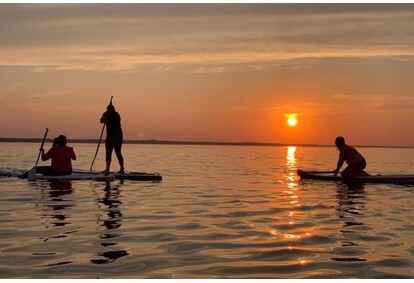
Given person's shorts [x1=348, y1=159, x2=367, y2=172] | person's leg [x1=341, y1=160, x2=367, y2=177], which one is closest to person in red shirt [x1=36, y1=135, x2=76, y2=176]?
person's leg [x1=341, y1=160, x2=367, y2=177]

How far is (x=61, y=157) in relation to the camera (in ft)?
57.3

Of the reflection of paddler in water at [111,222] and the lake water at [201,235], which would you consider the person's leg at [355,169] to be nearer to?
the lake water at [201,235]

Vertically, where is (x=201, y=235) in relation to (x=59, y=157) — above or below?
below

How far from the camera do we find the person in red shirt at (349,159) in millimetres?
18391

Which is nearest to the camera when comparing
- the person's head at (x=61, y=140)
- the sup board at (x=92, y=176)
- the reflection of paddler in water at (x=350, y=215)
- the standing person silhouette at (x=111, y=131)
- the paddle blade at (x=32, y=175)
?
the reflection of paddler in water at (x=350, y=215)

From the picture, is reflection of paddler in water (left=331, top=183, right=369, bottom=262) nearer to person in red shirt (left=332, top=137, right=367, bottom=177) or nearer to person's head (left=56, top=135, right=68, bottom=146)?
person in red shirt (left=332, top=137, right=367, bottom=177)

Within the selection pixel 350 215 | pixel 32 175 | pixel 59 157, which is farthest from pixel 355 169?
pixel 32 175

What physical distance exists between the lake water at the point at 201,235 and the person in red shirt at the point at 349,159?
339cm

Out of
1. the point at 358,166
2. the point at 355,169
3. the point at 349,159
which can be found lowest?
the point at 355,169

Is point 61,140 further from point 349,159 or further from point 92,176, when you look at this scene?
point 349,159

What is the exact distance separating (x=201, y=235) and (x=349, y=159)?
11592 millimetres

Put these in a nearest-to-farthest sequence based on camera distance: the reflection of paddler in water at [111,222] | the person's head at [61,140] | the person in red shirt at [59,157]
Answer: the reflection of paddler in water at [111,222] → the person's head at [61,140] → the person in red shirt at [59,157]

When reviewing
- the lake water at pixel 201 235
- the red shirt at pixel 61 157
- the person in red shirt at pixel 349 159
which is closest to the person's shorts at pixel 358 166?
the person in red shirt at pixel 349 159
